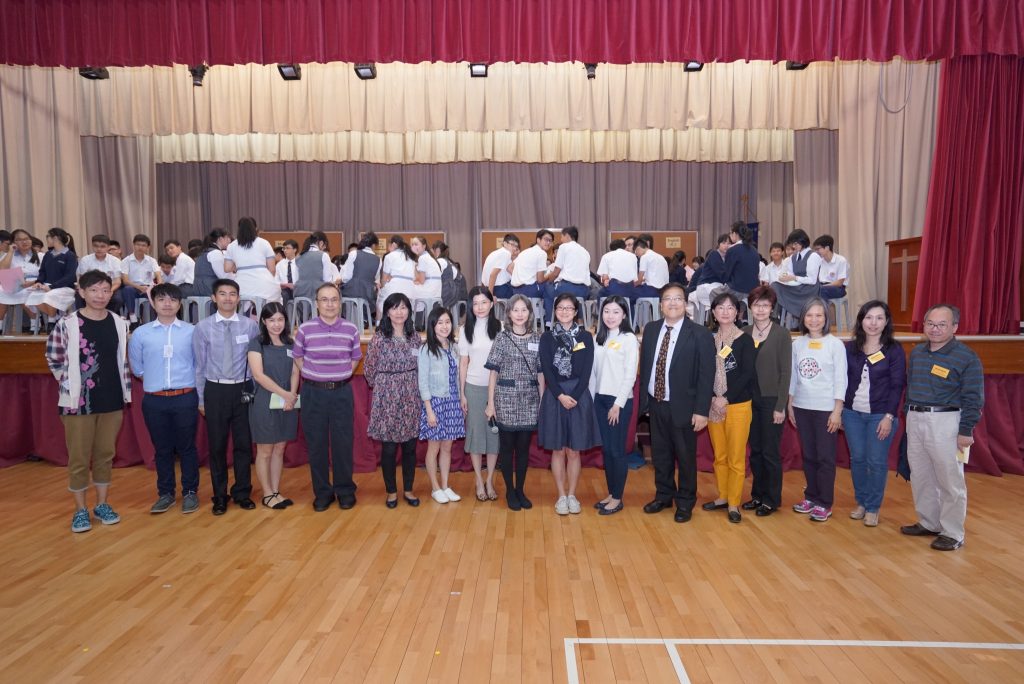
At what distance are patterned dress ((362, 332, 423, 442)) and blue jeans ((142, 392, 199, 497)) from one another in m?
1.24

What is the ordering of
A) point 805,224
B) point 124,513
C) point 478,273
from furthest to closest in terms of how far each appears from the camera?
point 478,273
point 805,224
point 124,513

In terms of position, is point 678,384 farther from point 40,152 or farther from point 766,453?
point 40,152

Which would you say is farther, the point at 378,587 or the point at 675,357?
the point at 675,357

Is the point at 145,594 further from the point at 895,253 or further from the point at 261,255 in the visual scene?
the point at 895,253

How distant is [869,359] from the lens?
4441mm

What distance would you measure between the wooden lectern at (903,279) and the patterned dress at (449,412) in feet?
17.7

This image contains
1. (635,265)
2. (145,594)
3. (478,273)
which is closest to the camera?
(145,594)

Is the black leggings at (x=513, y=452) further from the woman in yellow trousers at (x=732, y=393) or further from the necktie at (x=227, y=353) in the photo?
the necktie at (x=227, y=353)

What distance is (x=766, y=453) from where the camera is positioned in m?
4.74

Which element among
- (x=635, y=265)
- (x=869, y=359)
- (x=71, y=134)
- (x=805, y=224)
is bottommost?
(x=869, y=359)

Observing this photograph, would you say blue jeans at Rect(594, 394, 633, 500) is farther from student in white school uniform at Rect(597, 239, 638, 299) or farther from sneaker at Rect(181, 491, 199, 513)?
sneaker at Rect(181, 491, 199, 513)

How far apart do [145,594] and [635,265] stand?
5.46 meters

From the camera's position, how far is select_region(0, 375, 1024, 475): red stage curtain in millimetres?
6031

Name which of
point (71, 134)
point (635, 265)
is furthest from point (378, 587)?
point (71, 134)
